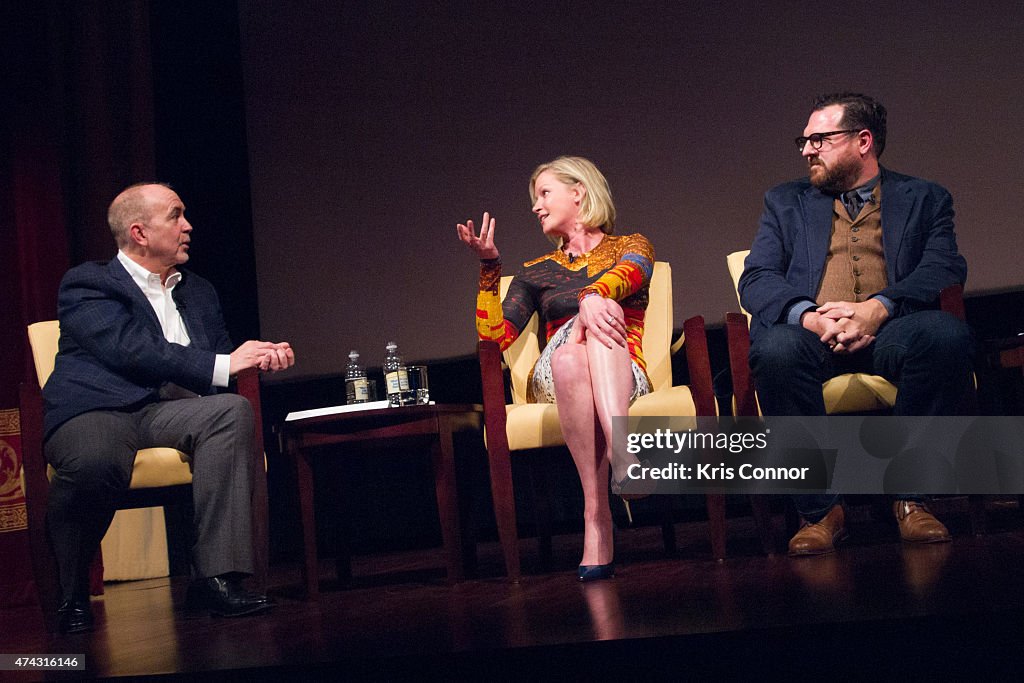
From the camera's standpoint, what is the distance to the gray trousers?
229cm

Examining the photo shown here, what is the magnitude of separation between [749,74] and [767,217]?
1050 mm

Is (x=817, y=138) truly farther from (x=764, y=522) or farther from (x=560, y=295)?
(x=764, y=522)

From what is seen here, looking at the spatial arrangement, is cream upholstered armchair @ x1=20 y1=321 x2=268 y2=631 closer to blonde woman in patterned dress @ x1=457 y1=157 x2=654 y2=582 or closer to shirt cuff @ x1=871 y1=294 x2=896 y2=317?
blonde woman in patterned dress @ x1=457 y1=157 x2=654 y2=582

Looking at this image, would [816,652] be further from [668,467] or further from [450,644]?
[668,467]

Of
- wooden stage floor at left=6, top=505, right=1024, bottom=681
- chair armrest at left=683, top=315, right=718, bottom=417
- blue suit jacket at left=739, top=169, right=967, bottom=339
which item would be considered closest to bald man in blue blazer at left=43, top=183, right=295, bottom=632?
wooden stage floor at left=6, top=505, right=1024, bottom=681

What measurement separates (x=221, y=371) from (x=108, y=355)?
271 mm

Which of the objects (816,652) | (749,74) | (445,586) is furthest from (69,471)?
(749,74)

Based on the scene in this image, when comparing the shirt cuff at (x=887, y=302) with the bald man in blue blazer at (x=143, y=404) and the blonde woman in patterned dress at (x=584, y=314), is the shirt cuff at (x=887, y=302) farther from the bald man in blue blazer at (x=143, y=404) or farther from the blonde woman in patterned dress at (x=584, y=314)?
the bald man in blue blazer at (x=143, y=404)

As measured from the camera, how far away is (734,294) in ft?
11.7

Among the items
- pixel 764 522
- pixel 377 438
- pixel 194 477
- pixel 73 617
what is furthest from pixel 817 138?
pixel 73 617

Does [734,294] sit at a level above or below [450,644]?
above

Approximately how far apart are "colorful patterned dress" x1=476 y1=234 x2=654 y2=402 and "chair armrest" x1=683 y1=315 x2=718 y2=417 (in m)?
0.15

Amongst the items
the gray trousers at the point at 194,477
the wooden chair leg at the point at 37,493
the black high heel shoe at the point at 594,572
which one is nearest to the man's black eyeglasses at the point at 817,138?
the black high heel shoe at the point at 594,572

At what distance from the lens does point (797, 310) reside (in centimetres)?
247
